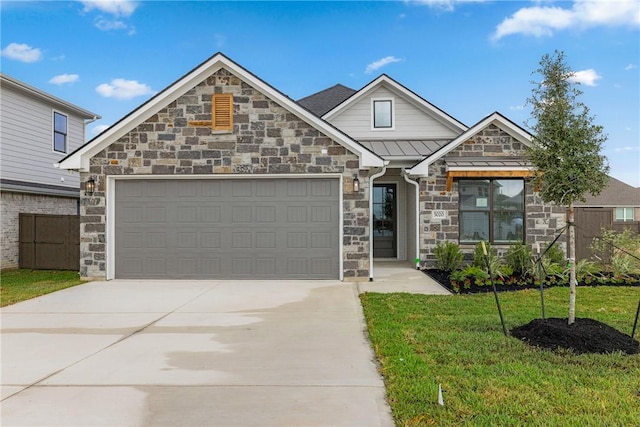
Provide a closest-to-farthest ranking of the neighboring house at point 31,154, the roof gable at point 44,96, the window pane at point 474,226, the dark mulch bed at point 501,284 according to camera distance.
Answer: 1. the dark mulch bed at point 501,284
2. the window pane at point 474,226
3. the neighboring house at point 31,154
4. the roof gable at point 44,96

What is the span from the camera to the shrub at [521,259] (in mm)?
10391

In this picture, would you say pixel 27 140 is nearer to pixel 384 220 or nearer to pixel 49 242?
pixel 49 242

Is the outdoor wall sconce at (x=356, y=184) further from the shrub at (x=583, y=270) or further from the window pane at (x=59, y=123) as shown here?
the window pane at (x=59, y=123)

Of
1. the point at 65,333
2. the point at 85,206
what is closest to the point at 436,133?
the point at 85,206

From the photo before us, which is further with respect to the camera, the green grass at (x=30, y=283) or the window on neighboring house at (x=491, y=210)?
the window on neighboring house at (x=491, y=210)

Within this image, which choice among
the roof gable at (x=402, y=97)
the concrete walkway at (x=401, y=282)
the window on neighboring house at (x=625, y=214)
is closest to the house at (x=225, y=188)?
the concrete walkway at (x=401, y=282)

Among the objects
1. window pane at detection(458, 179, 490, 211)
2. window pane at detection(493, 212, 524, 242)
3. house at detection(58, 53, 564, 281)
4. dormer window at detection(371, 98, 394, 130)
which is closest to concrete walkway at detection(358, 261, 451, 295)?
house at detection(58, 53, 564, 281)

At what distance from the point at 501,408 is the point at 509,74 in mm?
13587

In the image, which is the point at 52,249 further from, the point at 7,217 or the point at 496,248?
the point at 496,248

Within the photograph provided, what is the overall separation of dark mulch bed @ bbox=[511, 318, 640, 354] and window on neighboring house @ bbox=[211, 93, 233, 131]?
298 inches

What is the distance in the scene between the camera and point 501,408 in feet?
11.3

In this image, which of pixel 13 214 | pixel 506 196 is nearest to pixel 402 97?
pixel 506 196

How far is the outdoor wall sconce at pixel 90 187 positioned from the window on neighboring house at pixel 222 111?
3186 millimetres

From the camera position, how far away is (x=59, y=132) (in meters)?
16.2
